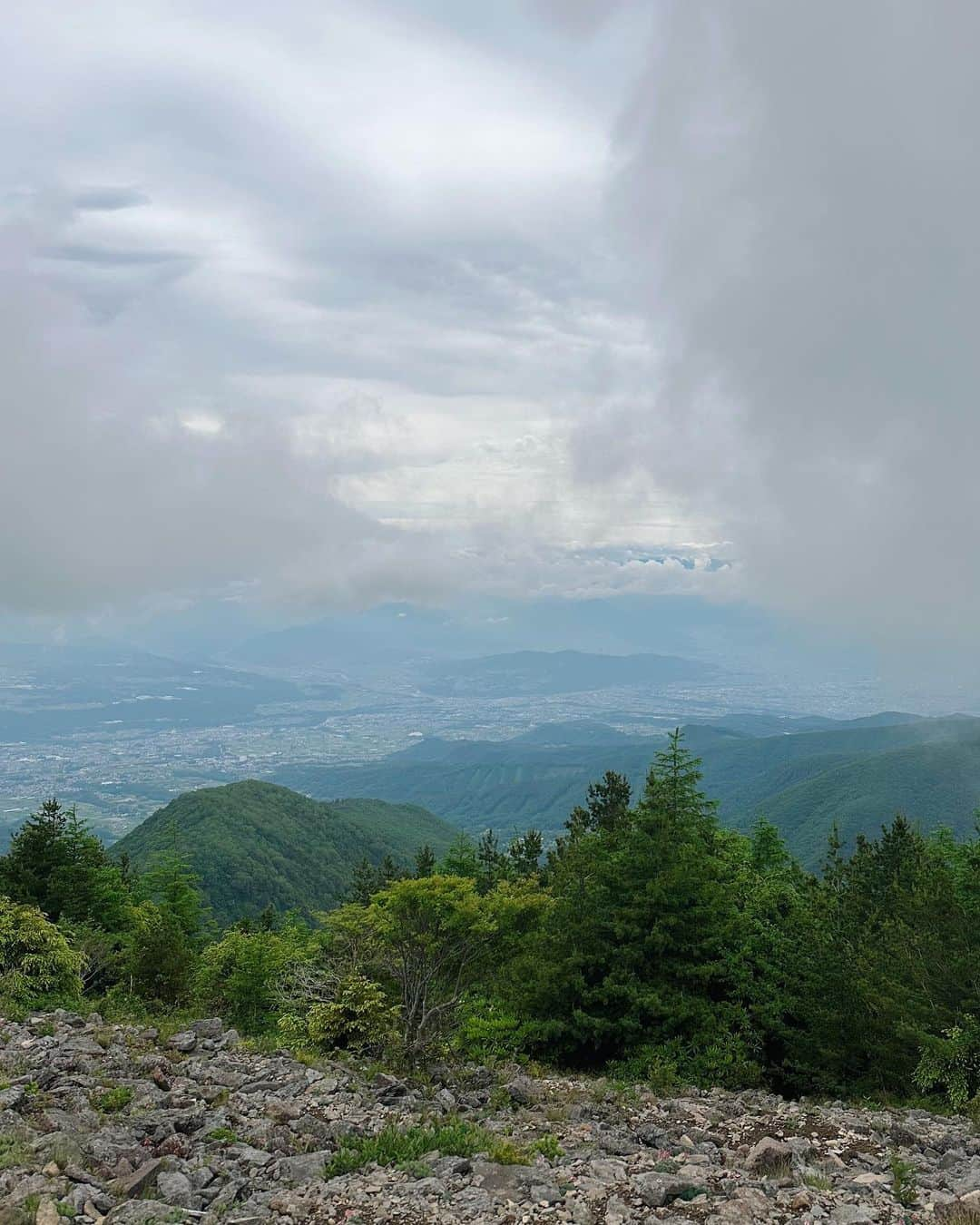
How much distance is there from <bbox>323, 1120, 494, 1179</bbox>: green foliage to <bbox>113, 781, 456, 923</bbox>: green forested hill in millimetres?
108518

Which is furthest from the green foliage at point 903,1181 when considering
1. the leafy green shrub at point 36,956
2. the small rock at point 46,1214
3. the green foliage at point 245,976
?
the leafy green shrub at point 36,956

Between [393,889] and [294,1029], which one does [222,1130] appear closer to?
[294,1029]

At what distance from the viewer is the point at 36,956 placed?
21.1 meters

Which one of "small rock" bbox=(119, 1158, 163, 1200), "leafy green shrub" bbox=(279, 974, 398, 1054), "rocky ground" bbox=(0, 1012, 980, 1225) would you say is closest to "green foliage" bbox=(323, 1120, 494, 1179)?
"rocky ground" bbox=(0, 1012, 980, 1225)

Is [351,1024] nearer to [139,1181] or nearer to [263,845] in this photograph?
[139,1181]

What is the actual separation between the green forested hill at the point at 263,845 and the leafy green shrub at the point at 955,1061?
108293mm

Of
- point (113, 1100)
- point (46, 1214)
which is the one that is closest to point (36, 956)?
point (113, 1100)

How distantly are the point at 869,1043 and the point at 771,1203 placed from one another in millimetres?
12607

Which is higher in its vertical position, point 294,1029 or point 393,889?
point 393,889

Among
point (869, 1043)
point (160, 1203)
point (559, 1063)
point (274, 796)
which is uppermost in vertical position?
point (160, 1203)

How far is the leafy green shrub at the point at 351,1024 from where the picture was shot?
15914 mm

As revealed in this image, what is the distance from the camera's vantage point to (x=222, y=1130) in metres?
11.4

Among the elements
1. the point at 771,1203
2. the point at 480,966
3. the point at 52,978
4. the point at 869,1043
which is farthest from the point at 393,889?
the point at 869,1043

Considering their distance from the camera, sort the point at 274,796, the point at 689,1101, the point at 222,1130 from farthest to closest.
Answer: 1. the point at 274,796
2. the point at 689,1101
3. the point at 222,1130
